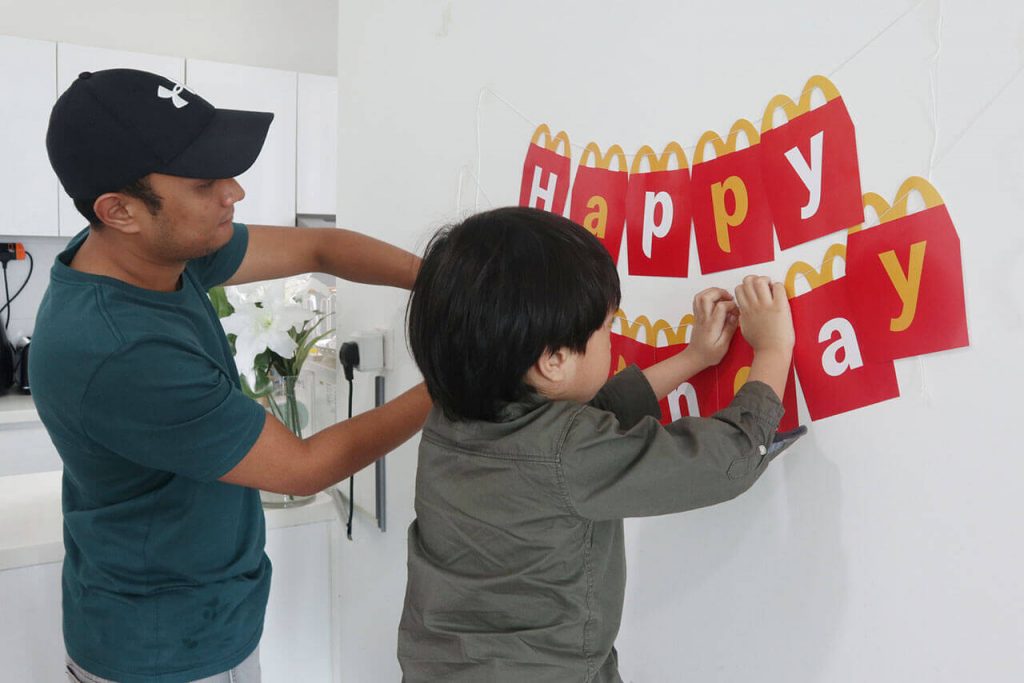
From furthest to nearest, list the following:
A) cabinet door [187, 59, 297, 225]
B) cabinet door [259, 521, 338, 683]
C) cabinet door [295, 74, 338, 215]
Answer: cabinet door [295, 74, 338, 215], cabinet door [187, 59, 297, 225], cabinet door [259, 521, 338, 683]

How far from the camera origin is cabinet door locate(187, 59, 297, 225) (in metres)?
3.13

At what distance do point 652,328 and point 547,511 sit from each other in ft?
0.97

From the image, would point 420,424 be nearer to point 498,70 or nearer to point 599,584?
point 599,584

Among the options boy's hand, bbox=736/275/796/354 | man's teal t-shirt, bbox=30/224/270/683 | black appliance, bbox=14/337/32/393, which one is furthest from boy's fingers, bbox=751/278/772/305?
black appliance, bbox=14/337/32/393

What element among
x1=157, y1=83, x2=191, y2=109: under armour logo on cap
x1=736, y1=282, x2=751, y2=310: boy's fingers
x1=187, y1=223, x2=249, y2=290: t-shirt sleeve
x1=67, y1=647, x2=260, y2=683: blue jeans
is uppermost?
x1=157, y1=83, x2=191, y2=109: under armour logo on cap

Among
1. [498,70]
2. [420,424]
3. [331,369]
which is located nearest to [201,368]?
[420,424]

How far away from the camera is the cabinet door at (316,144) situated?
3305 millimetres

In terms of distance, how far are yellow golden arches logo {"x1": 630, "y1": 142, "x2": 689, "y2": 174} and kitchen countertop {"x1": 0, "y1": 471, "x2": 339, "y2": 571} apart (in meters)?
1.18

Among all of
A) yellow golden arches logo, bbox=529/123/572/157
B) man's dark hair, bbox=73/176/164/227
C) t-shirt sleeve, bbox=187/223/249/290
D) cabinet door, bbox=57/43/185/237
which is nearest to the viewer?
man's dark hair, bbox=73/176/164/227

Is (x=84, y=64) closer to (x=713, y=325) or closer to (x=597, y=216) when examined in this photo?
(x=597, y=216)

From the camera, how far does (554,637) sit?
0.78 metres

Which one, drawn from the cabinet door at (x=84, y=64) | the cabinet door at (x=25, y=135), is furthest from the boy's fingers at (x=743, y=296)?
the cabinet door at (x=25, y=135)

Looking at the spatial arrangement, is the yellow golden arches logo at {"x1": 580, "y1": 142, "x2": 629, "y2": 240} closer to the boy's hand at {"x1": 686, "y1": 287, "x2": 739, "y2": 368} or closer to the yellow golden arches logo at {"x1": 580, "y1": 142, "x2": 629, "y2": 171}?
the yellow golden arches logo at {"x1": 580, "y1": 142, "x2": 629, "y2": 171}

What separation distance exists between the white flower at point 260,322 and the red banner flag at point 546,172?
70cm
